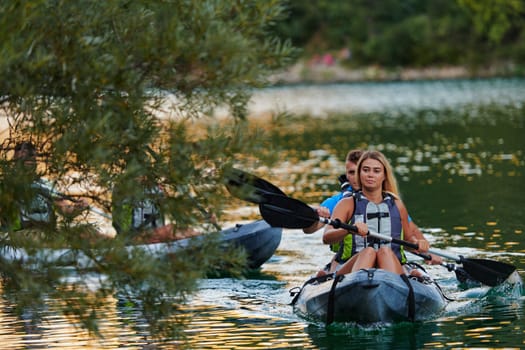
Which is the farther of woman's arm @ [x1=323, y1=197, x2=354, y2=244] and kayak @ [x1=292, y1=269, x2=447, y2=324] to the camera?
woman's arm @ [x1=323, y1=197, x2=354, y2=244]

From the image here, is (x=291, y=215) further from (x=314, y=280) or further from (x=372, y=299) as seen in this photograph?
(x=372, y=299)

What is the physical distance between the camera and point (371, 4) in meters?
95.0

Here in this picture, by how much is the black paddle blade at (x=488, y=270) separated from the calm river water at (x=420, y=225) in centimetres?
19

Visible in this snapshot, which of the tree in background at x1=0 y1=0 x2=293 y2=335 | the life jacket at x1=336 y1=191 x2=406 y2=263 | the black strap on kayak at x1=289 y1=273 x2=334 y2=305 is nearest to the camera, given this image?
the tree in background at x1=0 y1=0 x2=293 y2=335

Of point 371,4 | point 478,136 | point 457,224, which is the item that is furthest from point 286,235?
point 371,4

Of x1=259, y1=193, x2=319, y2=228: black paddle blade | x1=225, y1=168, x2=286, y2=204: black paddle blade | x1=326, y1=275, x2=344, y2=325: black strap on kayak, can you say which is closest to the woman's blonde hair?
x1=259, y1=193, x2=319, y2=228: black paddle blade

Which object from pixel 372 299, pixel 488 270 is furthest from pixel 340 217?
pixel 488 270

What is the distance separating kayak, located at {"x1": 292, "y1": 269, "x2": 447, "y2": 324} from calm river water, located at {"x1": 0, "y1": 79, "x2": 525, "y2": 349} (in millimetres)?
112

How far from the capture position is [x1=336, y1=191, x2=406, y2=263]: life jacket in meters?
11.3

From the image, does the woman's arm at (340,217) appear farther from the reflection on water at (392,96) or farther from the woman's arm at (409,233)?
the reflection on water at (392,96)

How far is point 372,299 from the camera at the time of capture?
10727 millimetres

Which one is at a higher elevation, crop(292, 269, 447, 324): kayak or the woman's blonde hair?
the woman's blonde hair

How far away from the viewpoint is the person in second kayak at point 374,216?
36.5 ft

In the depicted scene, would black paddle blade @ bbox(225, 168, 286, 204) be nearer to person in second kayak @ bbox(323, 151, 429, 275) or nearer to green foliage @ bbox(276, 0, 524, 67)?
person in second kayak @ bbox(323, 151, 429, 275)
